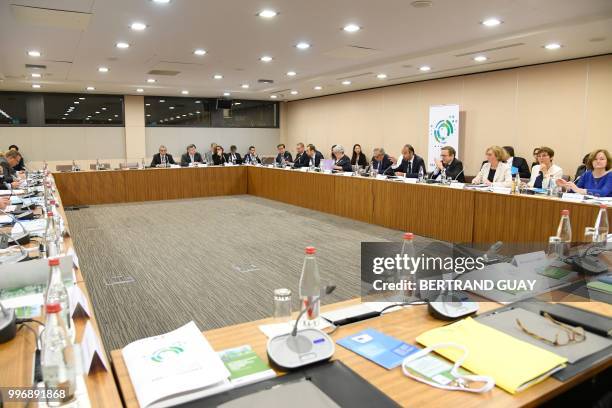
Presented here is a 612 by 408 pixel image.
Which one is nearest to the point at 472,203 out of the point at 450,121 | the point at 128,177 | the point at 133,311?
the point at 133,311

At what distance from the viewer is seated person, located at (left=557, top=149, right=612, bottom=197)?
4.78 m

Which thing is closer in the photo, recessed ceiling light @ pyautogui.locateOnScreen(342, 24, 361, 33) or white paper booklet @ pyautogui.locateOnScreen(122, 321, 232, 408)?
white paper booklet @ pyautogui.locateOnScreen(122, 321, 232, 408)

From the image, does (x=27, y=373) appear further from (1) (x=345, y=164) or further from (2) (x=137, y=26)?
(1) (x=345, y=164)

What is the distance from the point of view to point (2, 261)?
7.47ft

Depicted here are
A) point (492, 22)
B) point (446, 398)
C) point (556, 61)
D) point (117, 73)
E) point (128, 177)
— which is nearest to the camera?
point (446, 398)

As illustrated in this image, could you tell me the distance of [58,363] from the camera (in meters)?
1.10

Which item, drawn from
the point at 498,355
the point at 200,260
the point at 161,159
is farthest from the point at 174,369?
the point at 161,159

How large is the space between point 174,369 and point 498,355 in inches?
36.4

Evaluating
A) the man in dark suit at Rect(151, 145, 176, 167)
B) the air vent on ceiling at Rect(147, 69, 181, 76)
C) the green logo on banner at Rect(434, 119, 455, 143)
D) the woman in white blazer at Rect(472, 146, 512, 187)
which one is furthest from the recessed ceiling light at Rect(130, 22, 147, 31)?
the green logo on banner at Rect(434, 119, 455, 143)

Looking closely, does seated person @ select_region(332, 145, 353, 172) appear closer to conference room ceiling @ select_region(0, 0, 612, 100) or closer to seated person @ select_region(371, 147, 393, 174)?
seated person @ select_region(371, 147, 393, 174)

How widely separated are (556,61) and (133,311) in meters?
7.57

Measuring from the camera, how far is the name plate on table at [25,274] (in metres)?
1.89

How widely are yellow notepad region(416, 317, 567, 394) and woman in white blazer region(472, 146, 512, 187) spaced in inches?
187

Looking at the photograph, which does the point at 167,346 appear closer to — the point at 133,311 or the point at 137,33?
the point at 133,311
